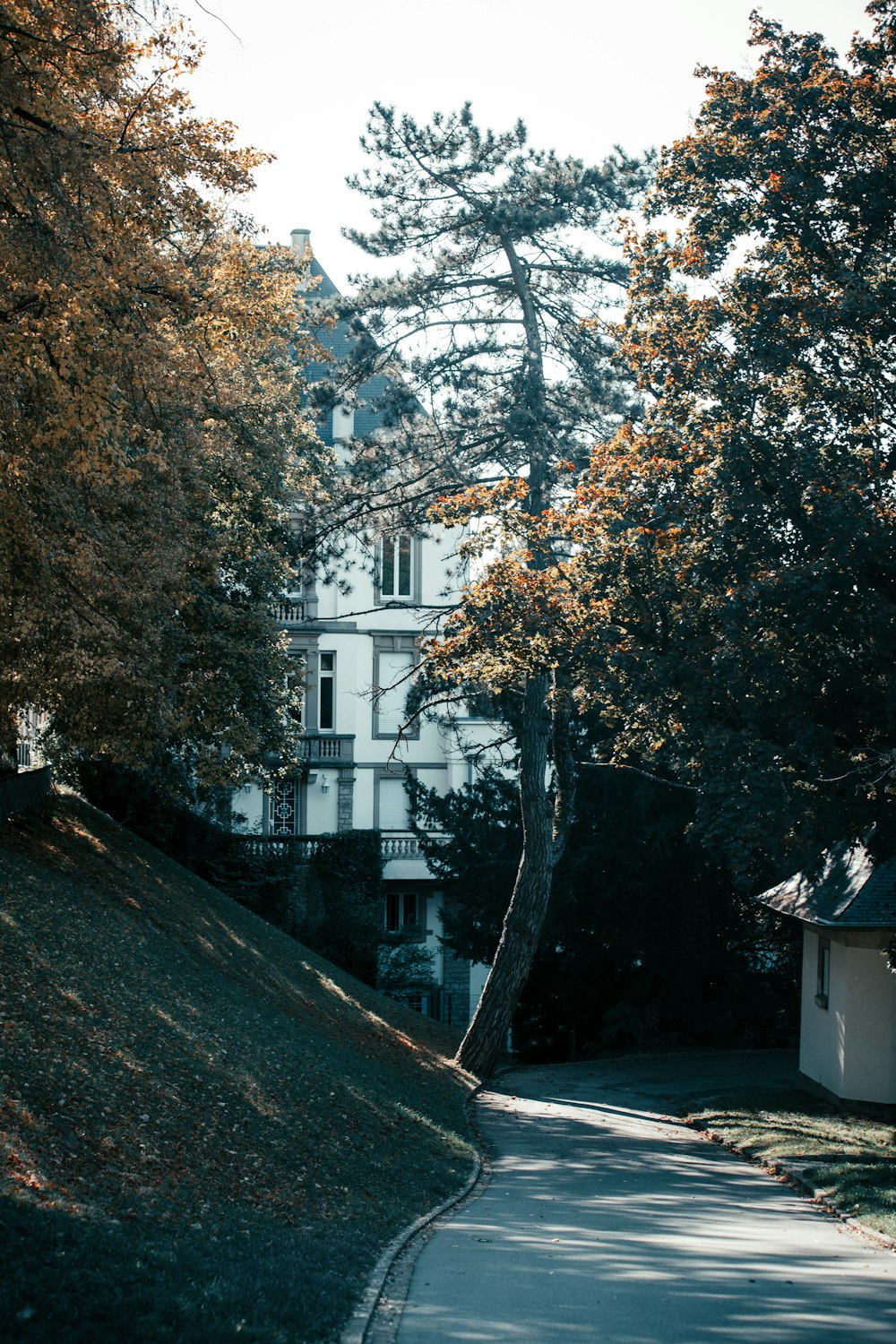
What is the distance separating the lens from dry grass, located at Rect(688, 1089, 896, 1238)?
496 inches

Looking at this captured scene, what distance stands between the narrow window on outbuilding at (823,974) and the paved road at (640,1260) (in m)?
4.12

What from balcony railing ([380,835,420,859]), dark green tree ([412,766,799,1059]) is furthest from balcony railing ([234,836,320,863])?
balcony railing ([380,835,420,859])

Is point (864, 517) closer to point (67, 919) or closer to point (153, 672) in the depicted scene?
point (153, 672)

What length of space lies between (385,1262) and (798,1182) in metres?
6.72

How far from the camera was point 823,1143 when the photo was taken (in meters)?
16.3

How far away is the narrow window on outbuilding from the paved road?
4119mm

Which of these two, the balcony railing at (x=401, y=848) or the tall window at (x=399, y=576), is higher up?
the tall window at (x=399, y=576)

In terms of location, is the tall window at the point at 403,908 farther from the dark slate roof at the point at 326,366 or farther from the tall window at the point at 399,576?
the dark slate roof at the point at 326,366

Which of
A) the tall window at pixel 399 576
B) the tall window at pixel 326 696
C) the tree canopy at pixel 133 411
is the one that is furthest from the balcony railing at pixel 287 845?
the tree canopy at pixel 133 411

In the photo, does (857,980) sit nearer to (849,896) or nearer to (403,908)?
(849,896)

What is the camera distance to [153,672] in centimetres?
1590

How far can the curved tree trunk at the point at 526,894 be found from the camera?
23.7 meters

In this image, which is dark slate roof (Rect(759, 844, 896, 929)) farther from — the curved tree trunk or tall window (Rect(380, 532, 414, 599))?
tall window (Rect(380, 532, 414, 599))

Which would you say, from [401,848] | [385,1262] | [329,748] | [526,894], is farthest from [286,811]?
[385,1262]
